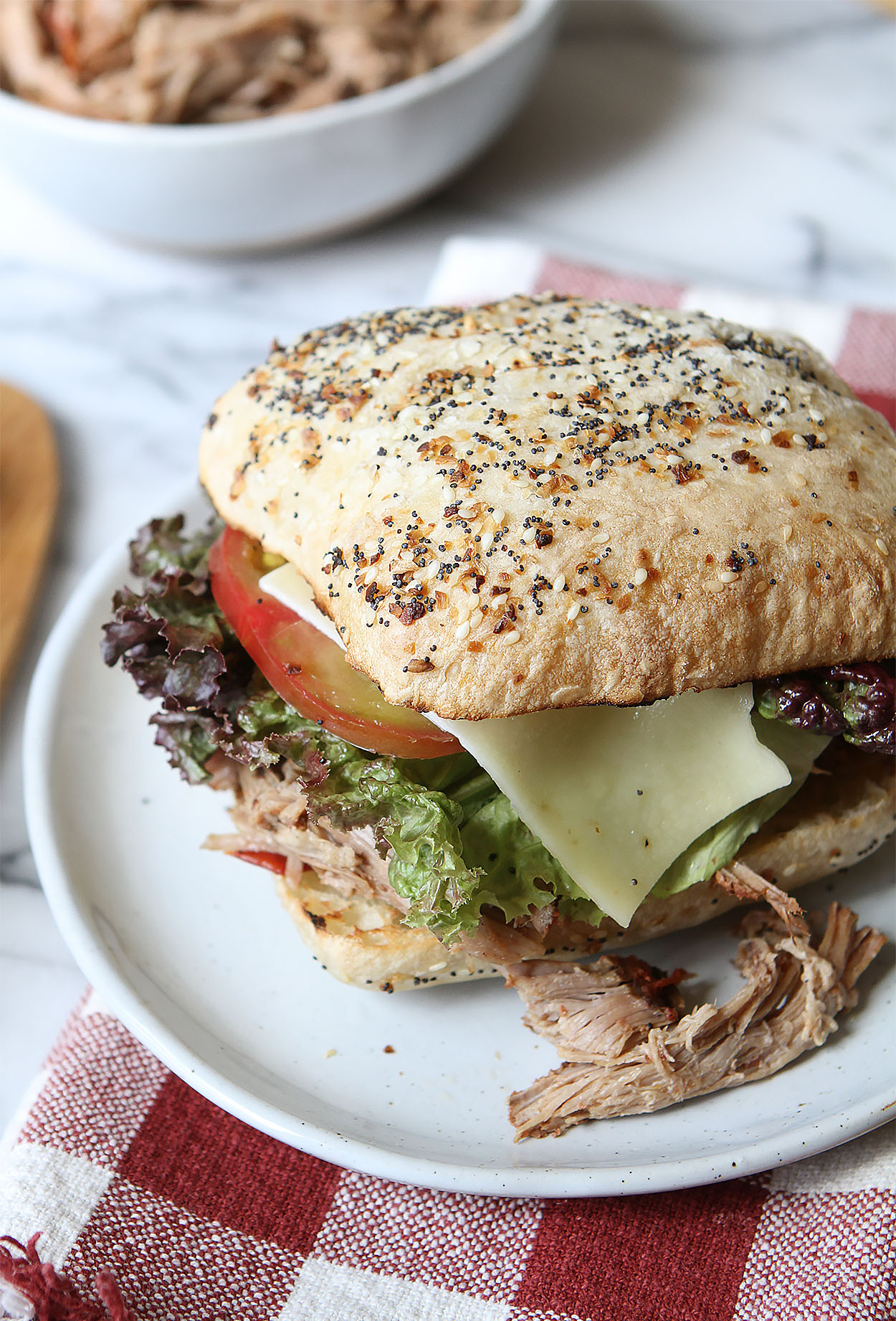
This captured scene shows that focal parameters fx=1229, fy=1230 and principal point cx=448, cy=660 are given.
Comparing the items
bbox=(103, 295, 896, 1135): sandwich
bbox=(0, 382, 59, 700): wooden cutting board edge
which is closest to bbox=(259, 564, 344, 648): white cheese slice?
bbox=(103, 295, 896, 1135): sandwich

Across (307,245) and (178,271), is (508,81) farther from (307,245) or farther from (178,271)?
(178,271)

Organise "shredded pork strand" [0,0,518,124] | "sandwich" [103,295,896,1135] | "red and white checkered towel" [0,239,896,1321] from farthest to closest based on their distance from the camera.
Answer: "shredded pork strand" [0,0,518,124], "sandwich" [103,295,896,1135], "red and white checkered towel" [0,239,896,1321]

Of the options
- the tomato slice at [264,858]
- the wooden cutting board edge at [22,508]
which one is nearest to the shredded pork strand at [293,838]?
the tomato slice at [264,858]

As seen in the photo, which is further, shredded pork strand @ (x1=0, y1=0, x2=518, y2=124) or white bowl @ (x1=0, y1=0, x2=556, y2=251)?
shredded pork strand @ (x1=0, y1=0, x2=518, y2=124)

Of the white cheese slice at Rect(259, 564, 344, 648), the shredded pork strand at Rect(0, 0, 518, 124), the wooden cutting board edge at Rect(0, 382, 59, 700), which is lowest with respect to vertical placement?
the wooden cutting board edge at Rect(0, 382, 59, 700)

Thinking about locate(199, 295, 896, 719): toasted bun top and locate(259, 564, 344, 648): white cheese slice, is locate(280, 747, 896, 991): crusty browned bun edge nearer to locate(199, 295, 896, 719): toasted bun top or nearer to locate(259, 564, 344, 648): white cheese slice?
locate(199, 295, 896, 719): toasted bun top

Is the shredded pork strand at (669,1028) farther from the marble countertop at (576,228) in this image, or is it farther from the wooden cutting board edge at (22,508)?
the marble countertop at (576,228)
